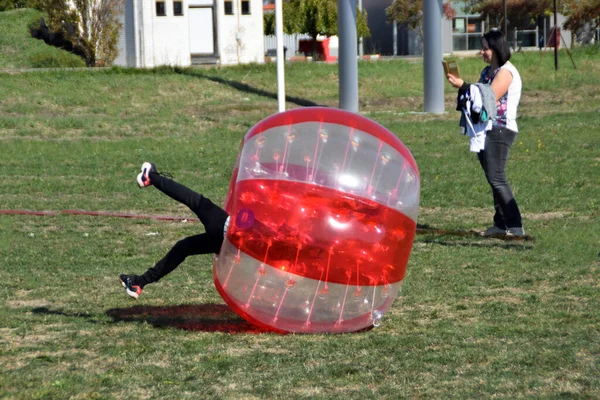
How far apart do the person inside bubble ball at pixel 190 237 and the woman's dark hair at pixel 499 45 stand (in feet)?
12.9

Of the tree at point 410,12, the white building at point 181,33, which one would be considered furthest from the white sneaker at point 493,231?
the tree at point 410,12

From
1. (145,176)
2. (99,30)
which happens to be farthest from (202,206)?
(99,30)

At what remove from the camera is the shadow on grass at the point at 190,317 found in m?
Result: 6.59

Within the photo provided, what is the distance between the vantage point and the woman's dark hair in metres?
9.15

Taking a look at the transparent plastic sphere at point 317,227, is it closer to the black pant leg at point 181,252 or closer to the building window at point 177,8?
the black pant leg at point 181,252

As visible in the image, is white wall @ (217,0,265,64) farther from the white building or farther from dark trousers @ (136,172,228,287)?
dark trousers @ (136,172,228,287)

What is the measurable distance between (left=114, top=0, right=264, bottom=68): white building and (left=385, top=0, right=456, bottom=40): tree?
47.0ft

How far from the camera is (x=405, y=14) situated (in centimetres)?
4903

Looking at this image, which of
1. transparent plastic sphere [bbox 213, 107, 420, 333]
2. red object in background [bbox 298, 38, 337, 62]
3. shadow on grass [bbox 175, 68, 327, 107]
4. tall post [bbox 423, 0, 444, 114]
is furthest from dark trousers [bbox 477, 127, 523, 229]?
red object in background [bbox 298, 38, 337, 62]

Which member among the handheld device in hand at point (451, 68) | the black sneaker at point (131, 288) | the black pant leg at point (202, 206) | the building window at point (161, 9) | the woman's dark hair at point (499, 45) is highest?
the building window at point (161, 9)

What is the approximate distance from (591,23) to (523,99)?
81.1ft

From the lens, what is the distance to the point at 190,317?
693 cm

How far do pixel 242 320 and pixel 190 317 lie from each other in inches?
15.8

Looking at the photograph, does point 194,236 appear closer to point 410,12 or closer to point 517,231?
point 517,231
